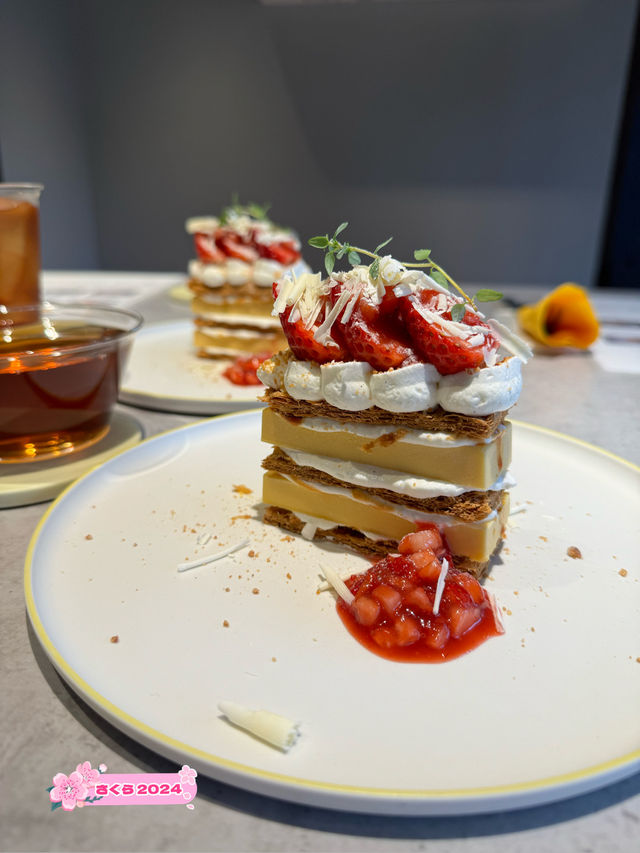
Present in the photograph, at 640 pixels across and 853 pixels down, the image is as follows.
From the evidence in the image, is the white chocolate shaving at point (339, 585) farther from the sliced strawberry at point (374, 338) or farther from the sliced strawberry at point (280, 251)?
the sliced strawberry at point (280, 251)

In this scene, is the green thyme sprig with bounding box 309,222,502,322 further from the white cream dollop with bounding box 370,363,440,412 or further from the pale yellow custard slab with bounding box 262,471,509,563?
the pale yellow custard slab with bounding box 262,471,509,563

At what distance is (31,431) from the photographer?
231 cm

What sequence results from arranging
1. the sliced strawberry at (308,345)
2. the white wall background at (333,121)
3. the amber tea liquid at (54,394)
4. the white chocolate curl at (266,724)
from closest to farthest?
the white chocolate curl at (266,724)
the sliced strawberry at (308,345)
the amber tea liquid at (54,394)
the white wall background at (333,121)

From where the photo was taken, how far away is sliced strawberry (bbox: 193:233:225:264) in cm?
397

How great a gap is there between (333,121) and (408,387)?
746 centimetres

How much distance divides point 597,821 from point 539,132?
8406 millimetres

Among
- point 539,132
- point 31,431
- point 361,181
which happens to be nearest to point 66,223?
point 361,181

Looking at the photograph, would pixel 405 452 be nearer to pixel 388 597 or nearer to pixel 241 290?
pixel 388 597

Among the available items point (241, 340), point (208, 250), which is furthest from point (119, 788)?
point (208, 250)

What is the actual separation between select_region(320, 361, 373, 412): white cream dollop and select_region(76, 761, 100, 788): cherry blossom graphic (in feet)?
3.48

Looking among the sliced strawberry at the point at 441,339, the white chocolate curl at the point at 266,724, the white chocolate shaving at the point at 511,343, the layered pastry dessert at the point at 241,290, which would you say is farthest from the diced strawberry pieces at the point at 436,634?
Answer: the layered pastry dessert at the point at 241,290

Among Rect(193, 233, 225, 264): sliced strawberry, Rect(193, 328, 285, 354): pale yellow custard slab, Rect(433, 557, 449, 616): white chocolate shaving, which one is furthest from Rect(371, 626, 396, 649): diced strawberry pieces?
Rect(193, 233, 225, 264): sliced strawberry

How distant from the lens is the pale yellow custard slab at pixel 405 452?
67.7 inches

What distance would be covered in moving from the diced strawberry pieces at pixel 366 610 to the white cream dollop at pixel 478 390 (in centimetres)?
55
